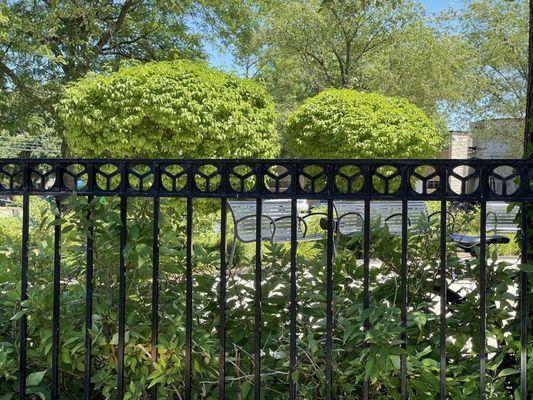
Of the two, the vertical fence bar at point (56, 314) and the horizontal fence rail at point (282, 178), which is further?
the vertical fence bar at point (56, 314)

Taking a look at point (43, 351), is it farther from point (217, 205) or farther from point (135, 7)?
point (135, 7)

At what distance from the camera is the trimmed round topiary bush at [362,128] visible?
479 inches

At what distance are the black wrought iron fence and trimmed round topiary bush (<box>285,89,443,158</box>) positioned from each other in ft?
33.6

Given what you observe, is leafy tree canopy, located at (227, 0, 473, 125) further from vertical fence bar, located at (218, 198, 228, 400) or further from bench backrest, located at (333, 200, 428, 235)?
vertical fence bar, located at (218, 198, 228, 400)

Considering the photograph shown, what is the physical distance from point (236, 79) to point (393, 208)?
4483 mm

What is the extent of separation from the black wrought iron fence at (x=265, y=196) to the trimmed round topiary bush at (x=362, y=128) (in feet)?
33.6

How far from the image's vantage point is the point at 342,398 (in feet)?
6.76

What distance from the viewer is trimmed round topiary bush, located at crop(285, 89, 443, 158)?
1216 cm

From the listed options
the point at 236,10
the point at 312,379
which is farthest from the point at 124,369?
the point at 236,10

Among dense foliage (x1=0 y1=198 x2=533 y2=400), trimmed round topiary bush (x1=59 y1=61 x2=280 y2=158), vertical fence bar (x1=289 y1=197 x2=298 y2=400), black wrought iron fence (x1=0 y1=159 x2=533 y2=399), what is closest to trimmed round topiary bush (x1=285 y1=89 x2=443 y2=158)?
trimmed round topiary bush (x1=59 y1=61 x2=280 y2=158)

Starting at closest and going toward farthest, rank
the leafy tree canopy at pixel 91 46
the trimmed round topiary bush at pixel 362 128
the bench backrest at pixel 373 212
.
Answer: the bench backrest at pixel 373 212
the trimmed round topiary bush at pixel 362 128
the leafy tree canopy at pixel 91 46

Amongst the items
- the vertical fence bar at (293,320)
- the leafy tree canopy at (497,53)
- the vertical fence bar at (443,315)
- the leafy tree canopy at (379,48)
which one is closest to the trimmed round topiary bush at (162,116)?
the vertical fence bar at (293,320)

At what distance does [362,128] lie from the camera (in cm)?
1229

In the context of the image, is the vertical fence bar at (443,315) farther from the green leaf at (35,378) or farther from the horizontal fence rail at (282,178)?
the green leaf at (35,378)
